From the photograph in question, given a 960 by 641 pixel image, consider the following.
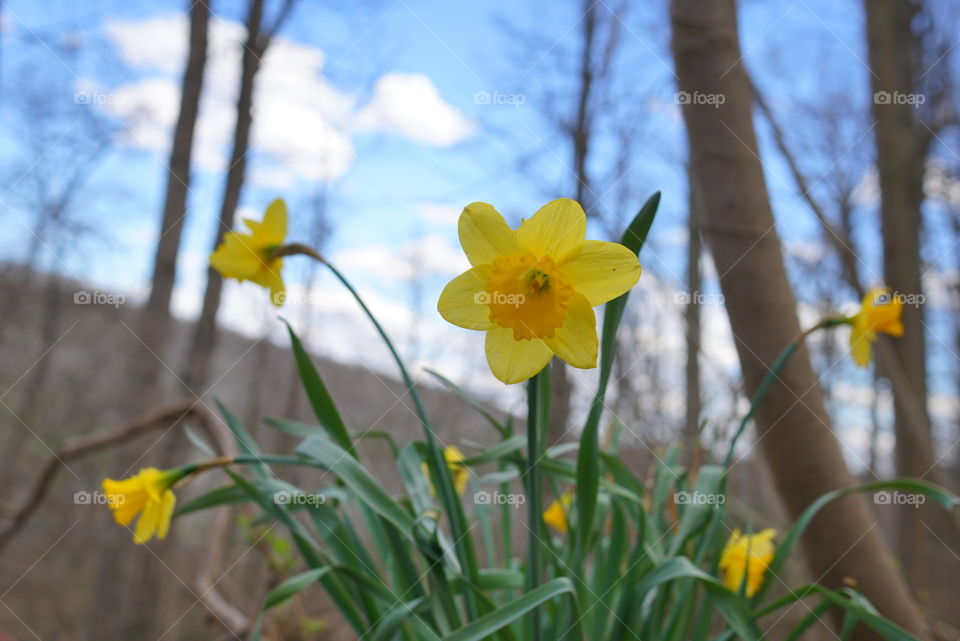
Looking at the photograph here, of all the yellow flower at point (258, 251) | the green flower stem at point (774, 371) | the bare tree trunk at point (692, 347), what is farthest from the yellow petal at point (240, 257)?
the bare tree trunk at point (692, 347)

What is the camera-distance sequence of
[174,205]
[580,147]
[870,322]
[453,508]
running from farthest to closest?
[580,147] < [174,205] < [870,322] < [453,508]

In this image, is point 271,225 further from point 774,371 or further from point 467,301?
point 774,371

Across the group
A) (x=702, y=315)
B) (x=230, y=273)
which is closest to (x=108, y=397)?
(x=702, y=315)

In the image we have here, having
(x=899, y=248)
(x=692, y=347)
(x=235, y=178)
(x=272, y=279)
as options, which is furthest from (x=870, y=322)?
(x=235, y=178)

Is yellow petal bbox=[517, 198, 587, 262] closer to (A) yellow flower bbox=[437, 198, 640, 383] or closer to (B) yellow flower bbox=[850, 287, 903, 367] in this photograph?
(A) yellow flower bbox=[437, 198, 640, 383]

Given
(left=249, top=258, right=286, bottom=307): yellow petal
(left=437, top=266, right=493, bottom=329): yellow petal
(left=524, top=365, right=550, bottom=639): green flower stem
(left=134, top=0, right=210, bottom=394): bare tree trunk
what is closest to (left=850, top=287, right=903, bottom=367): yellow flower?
(left=524, top=365, right=550, bottom=639): green flower stem

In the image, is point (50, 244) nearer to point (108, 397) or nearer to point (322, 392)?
point (108, 397)
